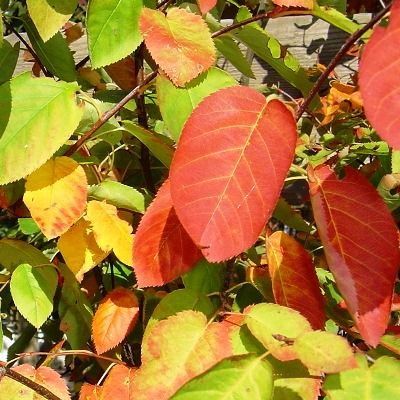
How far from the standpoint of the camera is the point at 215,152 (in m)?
0.68

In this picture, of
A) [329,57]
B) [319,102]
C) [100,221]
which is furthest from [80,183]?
[329,57]

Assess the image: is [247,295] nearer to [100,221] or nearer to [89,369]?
[100,221]

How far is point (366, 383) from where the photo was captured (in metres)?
0.64

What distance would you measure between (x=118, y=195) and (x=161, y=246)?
0.63 ft

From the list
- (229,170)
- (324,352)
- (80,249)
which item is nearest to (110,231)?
(80,249)

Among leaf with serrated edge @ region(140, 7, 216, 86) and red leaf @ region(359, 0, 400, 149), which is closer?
red leaf @ region(359, 0, 400, 149)

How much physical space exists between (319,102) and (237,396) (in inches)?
35.6

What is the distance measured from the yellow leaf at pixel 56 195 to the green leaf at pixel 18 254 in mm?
168

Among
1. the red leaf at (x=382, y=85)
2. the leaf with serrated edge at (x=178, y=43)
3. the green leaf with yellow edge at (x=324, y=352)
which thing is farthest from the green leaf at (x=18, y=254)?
the red leaf at (x=382, y=85)

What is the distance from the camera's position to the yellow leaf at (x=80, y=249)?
0.92m

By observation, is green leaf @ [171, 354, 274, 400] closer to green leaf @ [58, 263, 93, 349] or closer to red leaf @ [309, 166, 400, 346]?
red leaf @ [309, 166, 400, 346]

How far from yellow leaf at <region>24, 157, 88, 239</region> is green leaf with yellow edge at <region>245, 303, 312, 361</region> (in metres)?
0.27

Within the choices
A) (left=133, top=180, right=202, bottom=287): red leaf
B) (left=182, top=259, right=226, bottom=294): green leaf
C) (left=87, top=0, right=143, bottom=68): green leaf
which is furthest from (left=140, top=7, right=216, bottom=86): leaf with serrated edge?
(left=182, top=259, right=226, bottom=294): green leaf

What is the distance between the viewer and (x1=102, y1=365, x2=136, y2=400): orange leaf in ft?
2.87
